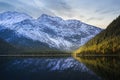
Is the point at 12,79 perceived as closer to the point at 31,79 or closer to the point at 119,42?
the point at 31,79

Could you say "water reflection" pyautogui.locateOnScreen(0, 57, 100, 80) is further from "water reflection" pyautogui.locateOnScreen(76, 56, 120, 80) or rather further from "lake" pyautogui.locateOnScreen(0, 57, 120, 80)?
"water reflection" pyautogui.locateOnScreen(76, 56, 120, 80)

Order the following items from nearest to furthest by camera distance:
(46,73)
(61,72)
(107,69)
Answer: (46,73) → (107,69) → (61,72)

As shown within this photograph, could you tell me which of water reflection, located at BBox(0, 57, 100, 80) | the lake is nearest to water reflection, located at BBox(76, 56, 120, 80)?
the lake

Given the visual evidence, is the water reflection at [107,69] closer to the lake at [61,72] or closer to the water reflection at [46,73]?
the lake at [61,72]

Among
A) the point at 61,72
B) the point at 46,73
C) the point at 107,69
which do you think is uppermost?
the point at 107,69

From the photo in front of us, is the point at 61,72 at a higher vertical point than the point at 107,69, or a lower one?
lower

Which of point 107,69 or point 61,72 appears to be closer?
point 107,69

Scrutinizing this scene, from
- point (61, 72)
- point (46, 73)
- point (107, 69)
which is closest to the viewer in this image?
point (46, 73)

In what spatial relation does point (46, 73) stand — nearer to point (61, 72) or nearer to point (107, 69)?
point (61, 72)

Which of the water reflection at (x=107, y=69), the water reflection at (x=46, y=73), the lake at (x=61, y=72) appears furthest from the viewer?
the water reflection at (x=46, y=73)

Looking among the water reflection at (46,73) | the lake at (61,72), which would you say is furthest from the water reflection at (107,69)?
the water reflection at (46,73)

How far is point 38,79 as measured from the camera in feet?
187

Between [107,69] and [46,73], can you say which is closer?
[46,73]

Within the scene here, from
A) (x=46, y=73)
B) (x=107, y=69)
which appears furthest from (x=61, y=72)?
(x=107, y=69)
